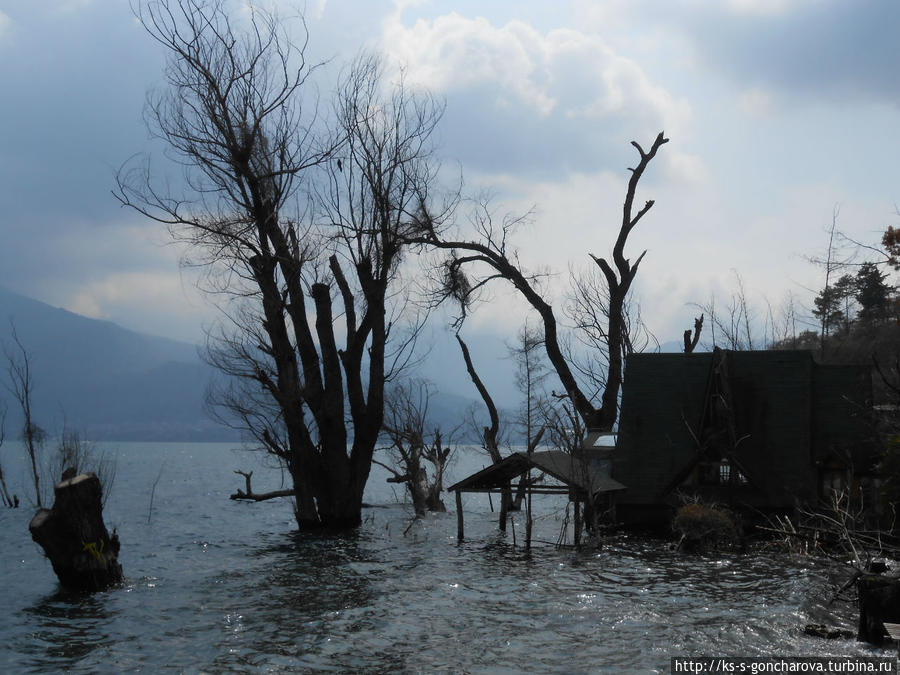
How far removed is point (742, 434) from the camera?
38125 mm

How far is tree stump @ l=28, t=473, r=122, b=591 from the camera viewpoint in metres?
23.4

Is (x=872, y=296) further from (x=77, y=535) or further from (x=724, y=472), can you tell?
(x=77, y=535)

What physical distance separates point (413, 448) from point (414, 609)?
24077 mm

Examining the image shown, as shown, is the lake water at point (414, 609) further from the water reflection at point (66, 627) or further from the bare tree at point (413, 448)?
the bare tree at point (413, 448)

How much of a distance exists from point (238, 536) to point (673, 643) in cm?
2903

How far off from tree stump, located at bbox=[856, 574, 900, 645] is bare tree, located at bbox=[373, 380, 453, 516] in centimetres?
3056

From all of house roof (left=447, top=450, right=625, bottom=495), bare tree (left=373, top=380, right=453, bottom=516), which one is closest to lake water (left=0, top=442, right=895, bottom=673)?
house roof (left=447, top=450, right=625, bottom=495)

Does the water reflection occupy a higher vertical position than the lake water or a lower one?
lower

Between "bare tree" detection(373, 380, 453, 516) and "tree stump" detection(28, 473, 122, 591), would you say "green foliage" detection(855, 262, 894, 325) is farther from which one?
"tree stump" detection(28, 473, 122, 591)

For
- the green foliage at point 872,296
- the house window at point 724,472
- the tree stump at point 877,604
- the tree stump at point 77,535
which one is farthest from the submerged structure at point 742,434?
the green foliage at point 872,296

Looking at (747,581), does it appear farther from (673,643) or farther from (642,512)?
(642,512)

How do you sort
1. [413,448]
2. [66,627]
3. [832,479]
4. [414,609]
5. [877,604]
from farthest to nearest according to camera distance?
1. [413,448]
2. [832,479]
3. [414,609]
4. [66,627]
5. [877,604]

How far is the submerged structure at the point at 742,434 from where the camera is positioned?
36281mm

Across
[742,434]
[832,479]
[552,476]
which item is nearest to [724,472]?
[742,434]
